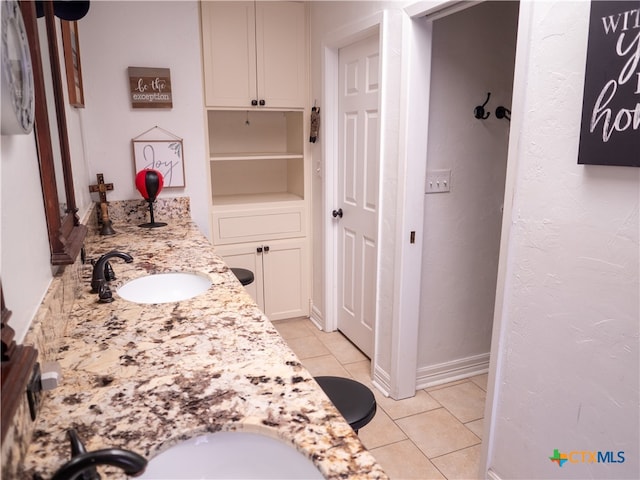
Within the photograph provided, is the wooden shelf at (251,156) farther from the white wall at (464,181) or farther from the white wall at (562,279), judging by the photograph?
the white wall at (562,279)

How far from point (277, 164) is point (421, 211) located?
1700 millimetres

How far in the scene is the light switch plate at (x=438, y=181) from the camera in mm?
2346

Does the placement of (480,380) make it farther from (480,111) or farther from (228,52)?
(228,52)

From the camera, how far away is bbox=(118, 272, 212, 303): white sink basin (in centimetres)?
168

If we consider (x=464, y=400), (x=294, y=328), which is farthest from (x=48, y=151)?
(x=294, y=328)

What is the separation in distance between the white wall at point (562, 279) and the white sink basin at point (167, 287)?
1130mm

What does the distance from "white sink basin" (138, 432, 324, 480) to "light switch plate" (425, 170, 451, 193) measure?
1.79m

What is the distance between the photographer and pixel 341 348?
308 centimetres

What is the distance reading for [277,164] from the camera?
12.0ft

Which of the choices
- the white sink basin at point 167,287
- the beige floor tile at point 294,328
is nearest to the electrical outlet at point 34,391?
the white sink basin at point 167,287

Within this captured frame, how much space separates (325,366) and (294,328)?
592 millimetres

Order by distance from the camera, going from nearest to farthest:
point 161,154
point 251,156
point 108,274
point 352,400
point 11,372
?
point 11,372 → point 352,400 → point 108,274 → point 161,154 → point 251,156

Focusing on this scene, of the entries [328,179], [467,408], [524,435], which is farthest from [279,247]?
[524,435]

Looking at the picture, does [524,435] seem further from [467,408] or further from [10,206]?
[10,206]
